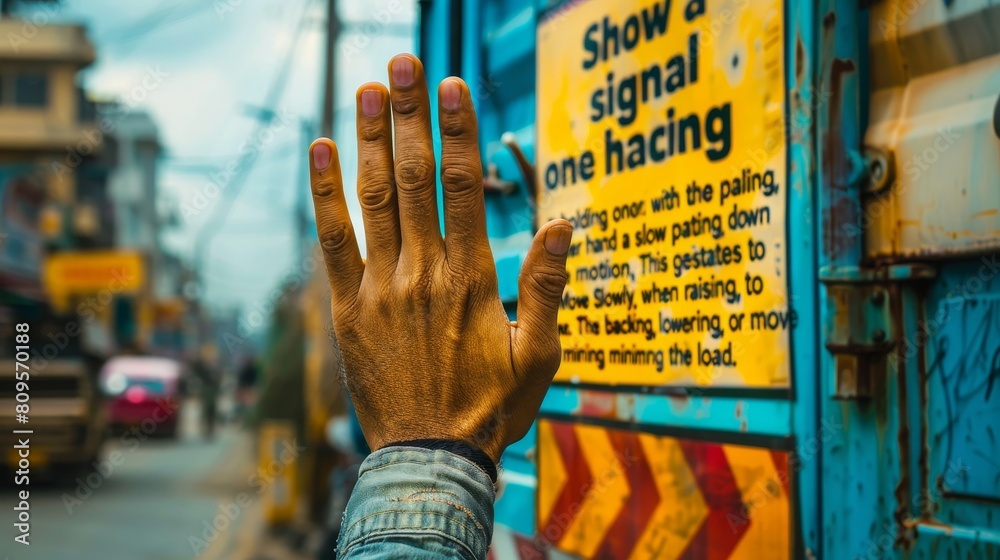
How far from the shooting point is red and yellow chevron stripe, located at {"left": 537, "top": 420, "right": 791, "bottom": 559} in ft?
5.74

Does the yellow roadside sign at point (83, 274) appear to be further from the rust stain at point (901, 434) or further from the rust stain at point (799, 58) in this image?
the rust stain at point (901, 434)

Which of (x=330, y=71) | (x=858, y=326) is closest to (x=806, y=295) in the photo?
(x=858, y=326)

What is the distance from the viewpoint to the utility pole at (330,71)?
13.4 m

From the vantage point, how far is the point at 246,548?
9.09 m

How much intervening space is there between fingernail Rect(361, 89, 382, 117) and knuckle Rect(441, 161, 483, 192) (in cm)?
12

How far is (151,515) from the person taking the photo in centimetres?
1092

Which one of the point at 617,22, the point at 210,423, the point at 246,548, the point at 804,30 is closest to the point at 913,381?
the point at 804,30

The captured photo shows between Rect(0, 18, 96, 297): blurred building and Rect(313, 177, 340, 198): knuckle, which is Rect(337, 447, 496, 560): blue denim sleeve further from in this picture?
Rect(0, 18, 96, 297): blurred building

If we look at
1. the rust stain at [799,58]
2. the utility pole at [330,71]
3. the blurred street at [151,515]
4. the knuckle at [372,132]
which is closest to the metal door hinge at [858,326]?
the rust stain at [799,58]

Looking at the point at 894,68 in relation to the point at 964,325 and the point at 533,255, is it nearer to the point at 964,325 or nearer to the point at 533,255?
the point at 964,325

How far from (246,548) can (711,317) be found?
8.09 metres

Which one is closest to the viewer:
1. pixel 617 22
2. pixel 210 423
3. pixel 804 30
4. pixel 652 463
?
pixel 804 30

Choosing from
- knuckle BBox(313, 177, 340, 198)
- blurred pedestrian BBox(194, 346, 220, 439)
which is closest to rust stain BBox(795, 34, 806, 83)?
knuckle BBox(313, 177, 340, 198)

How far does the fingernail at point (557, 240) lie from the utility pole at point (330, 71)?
12.6m
